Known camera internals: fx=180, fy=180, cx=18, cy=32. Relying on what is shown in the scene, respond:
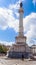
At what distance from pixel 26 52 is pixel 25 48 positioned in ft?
4.01

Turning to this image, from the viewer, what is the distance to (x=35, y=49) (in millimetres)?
86250

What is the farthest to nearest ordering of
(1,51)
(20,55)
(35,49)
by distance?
(35,49) → (1,51) → (20,55)

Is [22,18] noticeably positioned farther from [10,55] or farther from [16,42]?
[10,55]

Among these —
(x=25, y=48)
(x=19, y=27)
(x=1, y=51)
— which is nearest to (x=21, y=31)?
(x=19, y=27)

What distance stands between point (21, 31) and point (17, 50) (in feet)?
19.1

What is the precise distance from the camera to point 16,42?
54.6 m

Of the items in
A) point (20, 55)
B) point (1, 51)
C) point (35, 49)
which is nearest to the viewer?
point (20, 55)

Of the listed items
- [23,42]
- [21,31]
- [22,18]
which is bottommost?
[23,42]

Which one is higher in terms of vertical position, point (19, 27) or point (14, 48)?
point (19, 27)

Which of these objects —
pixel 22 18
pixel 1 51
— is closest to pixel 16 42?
pixel 22 18

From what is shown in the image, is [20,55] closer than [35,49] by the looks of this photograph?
Yes

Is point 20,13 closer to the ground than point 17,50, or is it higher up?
higher up

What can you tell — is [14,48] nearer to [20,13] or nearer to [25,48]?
[25,48]

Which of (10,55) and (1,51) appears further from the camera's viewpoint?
(1,51)
